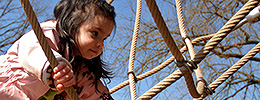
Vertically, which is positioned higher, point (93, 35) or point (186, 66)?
point (93, 35)

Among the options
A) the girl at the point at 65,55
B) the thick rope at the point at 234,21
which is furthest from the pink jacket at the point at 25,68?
the thick rope at the point at 234,21

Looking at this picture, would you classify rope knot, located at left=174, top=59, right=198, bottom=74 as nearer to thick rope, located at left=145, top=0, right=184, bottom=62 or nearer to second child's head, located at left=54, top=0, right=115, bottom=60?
thick rope, located at left=145, top=0, right=184, bottom=62

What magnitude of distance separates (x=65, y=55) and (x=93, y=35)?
3.5 inches

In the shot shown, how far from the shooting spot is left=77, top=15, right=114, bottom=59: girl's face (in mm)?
814

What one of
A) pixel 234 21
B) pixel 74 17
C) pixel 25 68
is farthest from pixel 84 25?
pixel 234 21

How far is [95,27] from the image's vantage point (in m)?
0.82

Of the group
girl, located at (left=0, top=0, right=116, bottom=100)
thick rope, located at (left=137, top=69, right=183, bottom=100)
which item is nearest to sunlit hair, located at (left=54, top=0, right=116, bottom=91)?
girl, located at (left=0, top=0, right=116, bottom=100)

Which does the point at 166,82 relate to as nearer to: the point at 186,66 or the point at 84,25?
the point at 186,66

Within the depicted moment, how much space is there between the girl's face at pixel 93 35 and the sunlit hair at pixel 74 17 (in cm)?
1

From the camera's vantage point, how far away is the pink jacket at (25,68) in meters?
0.67

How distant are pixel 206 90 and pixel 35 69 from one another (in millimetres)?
400

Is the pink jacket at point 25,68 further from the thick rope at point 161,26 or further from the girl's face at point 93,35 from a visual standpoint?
the thick rope at point 161,26

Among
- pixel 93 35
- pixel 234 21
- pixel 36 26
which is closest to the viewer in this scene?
pixel 36 26

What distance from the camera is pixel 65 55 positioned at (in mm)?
829
